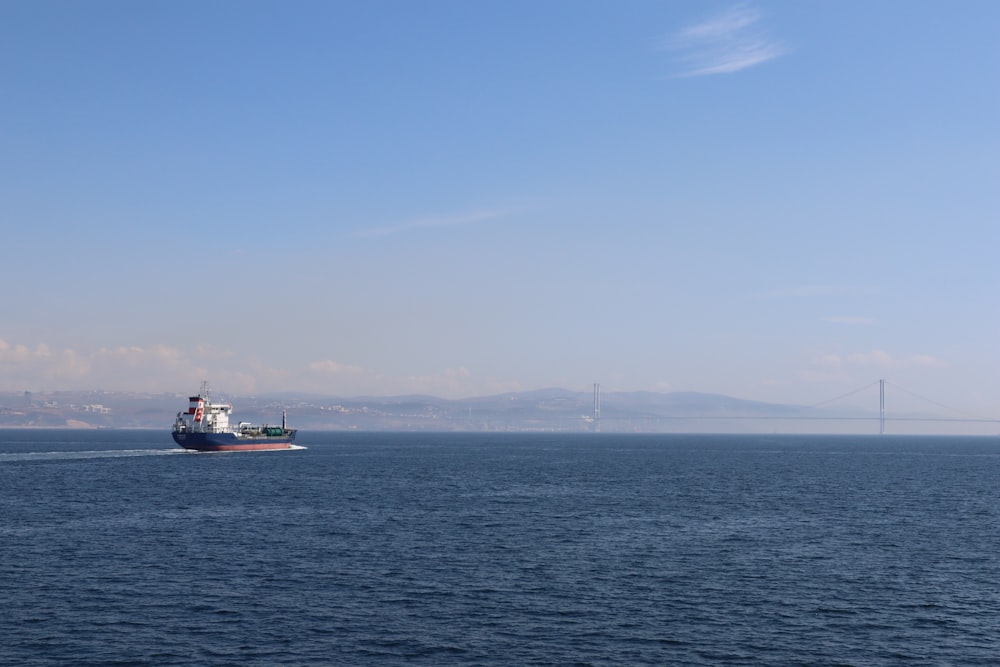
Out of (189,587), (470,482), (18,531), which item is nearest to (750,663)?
(189,587)

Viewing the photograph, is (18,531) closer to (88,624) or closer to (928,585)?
(88,624)

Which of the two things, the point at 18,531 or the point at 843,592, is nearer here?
the point at 843,592

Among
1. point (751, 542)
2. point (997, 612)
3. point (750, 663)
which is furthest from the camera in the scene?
point (751, 542)

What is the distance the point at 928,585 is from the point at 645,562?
19280 millimetres

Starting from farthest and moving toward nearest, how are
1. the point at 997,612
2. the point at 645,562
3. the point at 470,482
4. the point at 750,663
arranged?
the point at 470,482
the point at 645,562
the point at 997,612
the point at 750,663

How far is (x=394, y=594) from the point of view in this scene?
54125mm

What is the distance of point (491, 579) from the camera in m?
58.6

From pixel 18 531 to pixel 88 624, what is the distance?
36.6m

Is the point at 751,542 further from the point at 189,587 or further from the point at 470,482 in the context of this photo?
the point at 470,482

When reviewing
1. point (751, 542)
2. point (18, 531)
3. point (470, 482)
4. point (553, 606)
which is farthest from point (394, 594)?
point (470, 482)

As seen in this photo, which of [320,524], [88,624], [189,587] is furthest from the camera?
[320,524]

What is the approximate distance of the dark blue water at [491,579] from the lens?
43562mm

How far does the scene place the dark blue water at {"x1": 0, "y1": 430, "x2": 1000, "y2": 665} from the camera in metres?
43.6

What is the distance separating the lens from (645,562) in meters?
65.3
